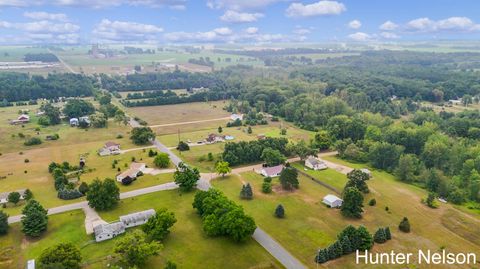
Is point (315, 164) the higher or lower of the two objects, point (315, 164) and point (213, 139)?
the lower

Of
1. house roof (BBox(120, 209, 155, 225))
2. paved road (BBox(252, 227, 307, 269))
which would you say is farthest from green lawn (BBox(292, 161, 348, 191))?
house roof (BBox(120, 209, 155, 225))

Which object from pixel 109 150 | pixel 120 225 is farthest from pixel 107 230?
pixel 109 150

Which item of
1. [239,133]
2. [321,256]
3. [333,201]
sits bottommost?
[239,133]

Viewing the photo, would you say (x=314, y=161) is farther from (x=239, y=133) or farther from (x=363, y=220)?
(x=239, y=133)

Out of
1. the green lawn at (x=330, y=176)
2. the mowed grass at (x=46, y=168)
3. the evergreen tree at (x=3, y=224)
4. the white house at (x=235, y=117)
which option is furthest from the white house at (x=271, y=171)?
the white house at (x=235, y=117)

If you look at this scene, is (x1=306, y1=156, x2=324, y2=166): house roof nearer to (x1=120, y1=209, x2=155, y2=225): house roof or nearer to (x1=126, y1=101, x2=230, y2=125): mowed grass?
(x1=120, y1=209, x2=155, y2=225): house roof

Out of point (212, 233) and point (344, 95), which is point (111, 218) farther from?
point (344, 95)

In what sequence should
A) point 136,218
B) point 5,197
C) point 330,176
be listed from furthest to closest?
point 330,176
point 5,197
point 136,218
